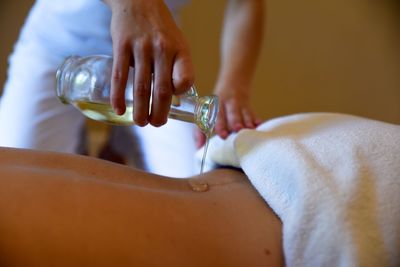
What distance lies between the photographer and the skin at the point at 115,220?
1.19ft

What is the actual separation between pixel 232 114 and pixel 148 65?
0.40 m

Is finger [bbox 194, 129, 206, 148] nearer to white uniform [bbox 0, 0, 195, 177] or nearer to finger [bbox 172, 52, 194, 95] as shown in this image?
white uniform [bbox 0, 0, 195, 177]

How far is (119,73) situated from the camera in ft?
1.61

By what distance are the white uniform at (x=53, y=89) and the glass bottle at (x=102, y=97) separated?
10.4 inches

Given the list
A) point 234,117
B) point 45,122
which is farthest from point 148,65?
point 45,122

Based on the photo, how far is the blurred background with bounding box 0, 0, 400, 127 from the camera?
173 centimetres

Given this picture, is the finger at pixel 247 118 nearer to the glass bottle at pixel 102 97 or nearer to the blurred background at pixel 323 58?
the glass bottle at pixel 102 97

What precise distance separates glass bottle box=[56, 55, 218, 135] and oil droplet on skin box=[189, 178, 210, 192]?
0.10 meters

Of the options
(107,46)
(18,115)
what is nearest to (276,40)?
(107,46)

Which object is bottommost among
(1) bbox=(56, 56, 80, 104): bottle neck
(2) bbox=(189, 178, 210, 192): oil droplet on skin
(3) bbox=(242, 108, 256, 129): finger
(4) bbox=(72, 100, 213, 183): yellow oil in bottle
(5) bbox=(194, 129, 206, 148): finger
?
(5) bbox=(194, 129, 206, 148): finger


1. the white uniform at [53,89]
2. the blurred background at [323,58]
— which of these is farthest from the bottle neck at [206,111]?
the blurred background at [323,58]

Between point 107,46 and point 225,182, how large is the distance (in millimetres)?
529

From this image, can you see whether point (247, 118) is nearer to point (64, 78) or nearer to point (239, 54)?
point (239, 54)

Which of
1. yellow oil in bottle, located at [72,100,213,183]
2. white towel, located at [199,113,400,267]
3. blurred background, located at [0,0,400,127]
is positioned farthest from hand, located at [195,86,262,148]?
blurred background, located at [0,0,400,127]
